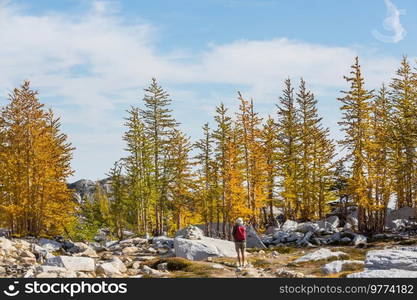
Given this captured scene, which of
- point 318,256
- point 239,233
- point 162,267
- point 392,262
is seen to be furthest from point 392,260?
point 162,267

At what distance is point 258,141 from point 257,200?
19.6 feet

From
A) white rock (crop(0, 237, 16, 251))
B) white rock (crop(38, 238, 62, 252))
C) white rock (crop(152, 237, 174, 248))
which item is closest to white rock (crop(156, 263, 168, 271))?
white rock (crop(0, 237, 16, 251))

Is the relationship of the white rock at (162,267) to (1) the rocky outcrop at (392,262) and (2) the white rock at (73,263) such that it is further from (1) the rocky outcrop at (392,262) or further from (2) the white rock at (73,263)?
(1) the rocky outcrop at (392,262)

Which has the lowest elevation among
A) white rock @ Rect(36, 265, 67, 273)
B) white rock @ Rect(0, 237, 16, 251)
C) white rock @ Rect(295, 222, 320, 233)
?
white rock @ Rect(295, 222, 320, 233)

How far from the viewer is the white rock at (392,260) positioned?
64.1ft

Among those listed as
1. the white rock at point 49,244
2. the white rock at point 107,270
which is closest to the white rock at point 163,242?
the white rock at point 49,244

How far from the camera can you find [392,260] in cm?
1997

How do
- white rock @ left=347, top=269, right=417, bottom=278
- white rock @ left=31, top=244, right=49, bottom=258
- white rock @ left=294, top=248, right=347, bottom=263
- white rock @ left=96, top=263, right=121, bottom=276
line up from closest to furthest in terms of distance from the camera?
1. white rock @ left=347, top=269, right=417, bottom=278
2. white rock @ left=96, top=263, right=121, bottom=276
3. white rock @ left=294, top=248, right=347, bottom=263
4. white rock @ left=31, top=244, right=49, bottom=258

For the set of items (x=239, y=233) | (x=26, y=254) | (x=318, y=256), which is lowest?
(x=318, y=256)

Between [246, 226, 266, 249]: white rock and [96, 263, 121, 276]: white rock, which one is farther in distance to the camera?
[246, 226, 266, 249]: white rock

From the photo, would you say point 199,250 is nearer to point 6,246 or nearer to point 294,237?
point 6,246

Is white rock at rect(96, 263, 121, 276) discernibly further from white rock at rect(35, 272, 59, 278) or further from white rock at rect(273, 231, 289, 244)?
white rock at rect(273, 231, 289, 244)

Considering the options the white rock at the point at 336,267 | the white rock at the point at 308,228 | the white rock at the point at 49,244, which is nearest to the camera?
the white rock at the point at 336,267

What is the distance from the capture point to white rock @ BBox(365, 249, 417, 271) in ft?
64.1
